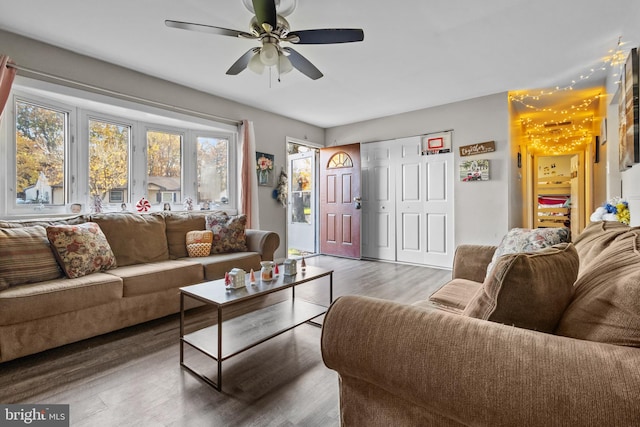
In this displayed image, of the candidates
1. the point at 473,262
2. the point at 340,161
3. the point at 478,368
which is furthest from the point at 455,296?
the point at 340,161

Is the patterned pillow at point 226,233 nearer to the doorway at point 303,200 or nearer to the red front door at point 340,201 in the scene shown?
the red front door at point 340,201

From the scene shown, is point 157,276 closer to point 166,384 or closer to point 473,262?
point 166,384

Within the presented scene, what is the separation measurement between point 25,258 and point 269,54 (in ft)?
7.43

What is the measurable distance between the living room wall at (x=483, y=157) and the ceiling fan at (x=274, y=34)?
280cm

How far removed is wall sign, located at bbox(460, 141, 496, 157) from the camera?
4109 mm

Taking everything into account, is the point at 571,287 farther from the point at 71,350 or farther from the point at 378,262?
the point at 378,262

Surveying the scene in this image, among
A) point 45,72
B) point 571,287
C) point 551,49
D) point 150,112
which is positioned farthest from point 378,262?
point 45,72

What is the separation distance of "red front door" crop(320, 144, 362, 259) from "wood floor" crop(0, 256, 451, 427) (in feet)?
10.4

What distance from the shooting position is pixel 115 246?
2.81 meters

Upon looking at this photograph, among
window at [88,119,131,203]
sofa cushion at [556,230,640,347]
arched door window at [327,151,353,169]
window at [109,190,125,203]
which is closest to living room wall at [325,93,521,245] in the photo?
arched door window at [327,151,353,169]

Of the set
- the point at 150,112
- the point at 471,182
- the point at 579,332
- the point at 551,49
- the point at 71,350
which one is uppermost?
the point at 551,49

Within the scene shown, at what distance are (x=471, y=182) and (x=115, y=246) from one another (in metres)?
4.37

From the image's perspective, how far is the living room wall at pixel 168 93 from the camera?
268 cm

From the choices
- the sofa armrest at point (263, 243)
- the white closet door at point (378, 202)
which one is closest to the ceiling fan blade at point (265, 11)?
the sofa armrest at point (263, 243)
